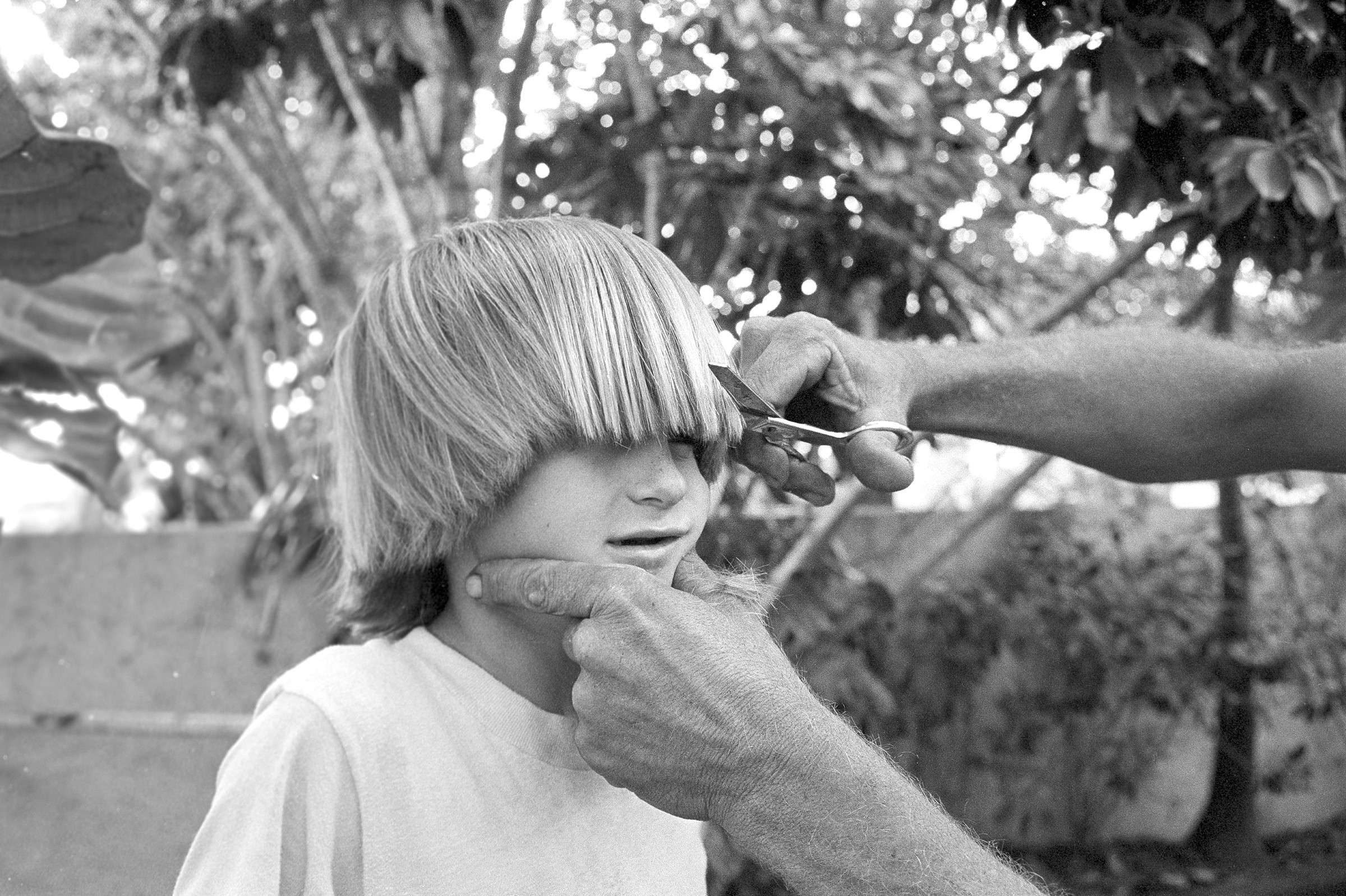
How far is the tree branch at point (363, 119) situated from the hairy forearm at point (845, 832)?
1.80 m

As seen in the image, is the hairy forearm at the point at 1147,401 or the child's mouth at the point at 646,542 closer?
the child's mouth at the point at 646,542

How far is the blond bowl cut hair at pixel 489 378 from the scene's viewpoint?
4.51ft

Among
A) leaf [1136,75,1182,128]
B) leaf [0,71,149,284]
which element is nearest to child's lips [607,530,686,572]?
leaf [0,71,149,284]

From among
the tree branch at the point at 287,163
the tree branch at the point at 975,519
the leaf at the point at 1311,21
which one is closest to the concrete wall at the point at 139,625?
the tree branch at the point at 287,163

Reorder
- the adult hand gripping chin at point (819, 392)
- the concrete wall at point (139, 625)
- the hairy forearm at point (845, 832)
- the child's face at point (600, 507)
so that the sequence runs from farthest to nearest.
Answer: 1. the concrete wall at point (139, 625)
2. the adult hand gripping chin at point (819, 392)
3. the child's face at point (600, 507)
4. the hairy forearm at point (845, 832)

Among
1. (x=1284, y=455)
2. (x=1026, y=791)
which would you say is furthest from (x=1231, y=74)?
(x=1026, y=791)

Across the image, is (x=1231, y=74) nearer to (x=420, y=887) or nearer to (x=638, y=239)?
(x=638, y=239)

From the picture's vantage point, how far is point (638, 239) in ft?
5.16

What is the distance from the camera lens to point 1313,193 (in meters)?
2.11

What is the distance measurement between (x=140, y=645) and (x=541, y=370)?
368 cm

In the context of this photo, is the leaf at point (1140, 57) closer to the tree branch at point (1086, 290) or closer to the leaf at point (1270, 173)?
the leaf at point (1270, 173)

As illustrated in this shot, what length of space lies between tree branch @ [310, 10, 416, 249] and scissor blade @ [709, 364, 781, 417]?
4.76 ft

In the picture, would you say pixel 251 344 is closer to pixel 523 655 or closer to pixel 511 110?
pixel 511 110

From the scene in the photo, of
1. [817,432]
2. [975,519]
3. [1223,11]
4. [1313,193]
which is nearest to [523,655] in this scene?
[817,432]
